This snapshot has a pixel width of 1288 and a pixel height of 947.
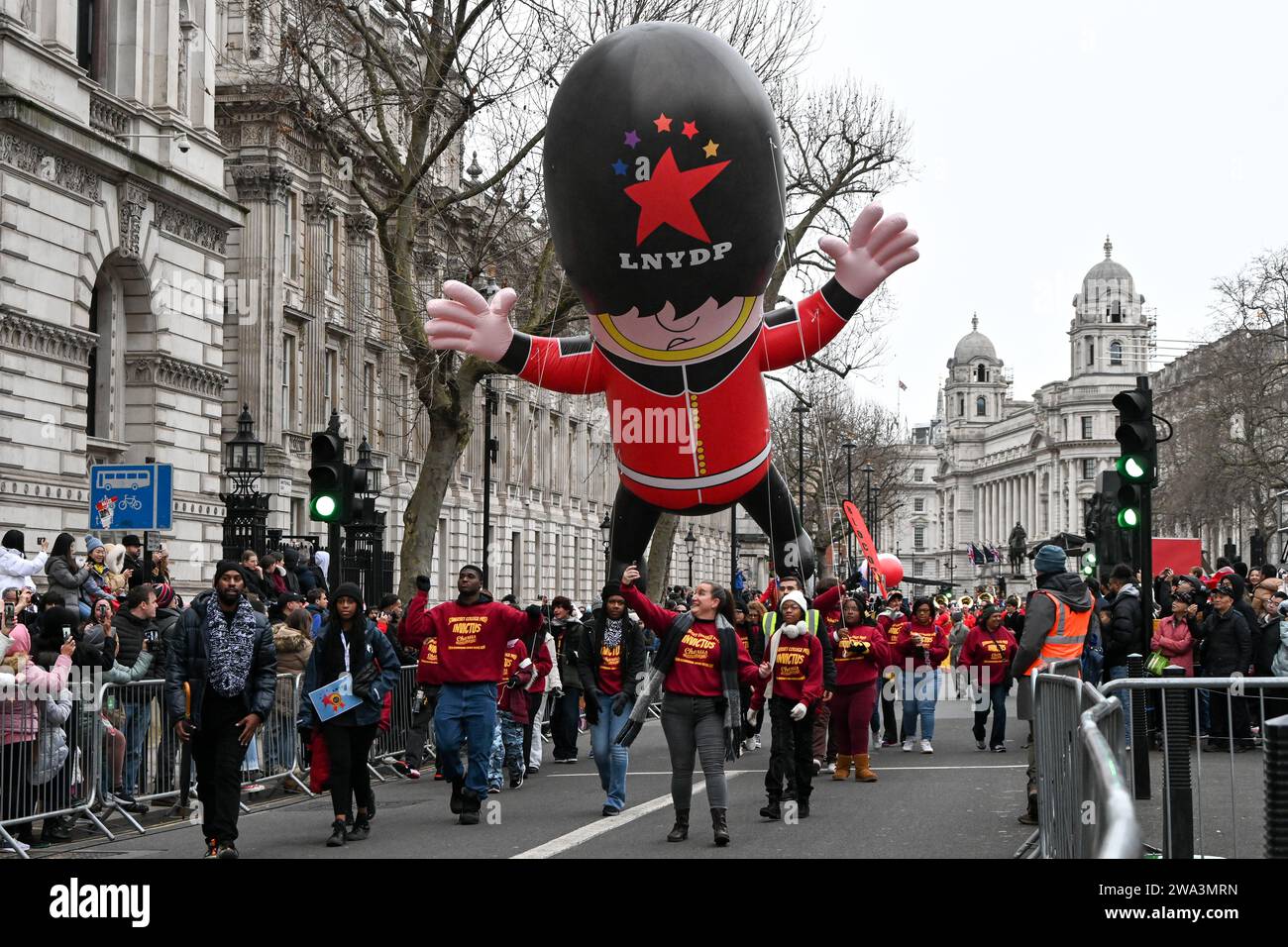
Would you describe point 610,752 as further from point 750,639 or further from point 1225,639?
point 1225,639

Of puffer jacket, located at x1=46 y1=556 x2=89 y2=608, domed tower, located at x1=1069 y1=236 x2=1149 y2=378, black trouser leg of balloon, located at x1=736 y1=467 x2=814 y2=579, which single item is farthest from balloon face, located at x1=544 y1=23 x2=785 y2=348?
domed tower, located at x1=1069 y1=236 x2=1149 y2=378

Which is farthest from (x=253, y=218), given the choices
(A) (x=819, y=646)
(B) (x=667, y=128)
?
(B) (x=667, y=128)

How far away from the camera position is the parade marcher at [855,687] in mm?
16047

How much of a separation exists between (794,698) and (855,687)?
2725 millimetres

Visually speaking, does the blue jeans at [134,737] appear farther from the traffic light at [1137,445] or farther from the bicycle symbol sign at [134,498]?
the traffic light at [1137,445]

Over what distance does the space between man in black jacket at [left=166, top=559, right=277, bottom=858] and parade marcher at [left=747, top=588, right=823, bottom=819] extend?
4.26 metres

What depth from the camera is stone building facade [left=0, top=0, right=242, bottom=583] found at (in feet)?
75.2

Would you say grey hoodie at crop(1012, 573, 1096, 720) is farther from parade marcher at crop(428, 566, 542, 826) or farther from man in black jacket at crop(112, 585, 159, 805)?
man in black jacket at crop(112, 585, 159, 805)

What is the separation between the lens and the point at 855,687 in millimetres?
16094

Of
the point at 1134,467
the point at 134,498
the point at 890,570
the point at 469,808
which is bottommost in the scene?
the point at 469,808

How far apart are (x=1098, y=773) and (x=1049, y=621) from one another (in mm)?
7226

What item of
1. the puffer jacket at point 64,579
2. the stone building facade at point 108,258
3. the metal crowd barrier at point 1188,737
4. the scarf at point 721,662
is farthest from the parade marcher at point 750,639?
the stone building facade at point 108,258

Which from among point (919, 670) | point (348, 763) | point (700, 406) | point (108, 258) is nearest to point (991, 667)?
point (919, 670)
